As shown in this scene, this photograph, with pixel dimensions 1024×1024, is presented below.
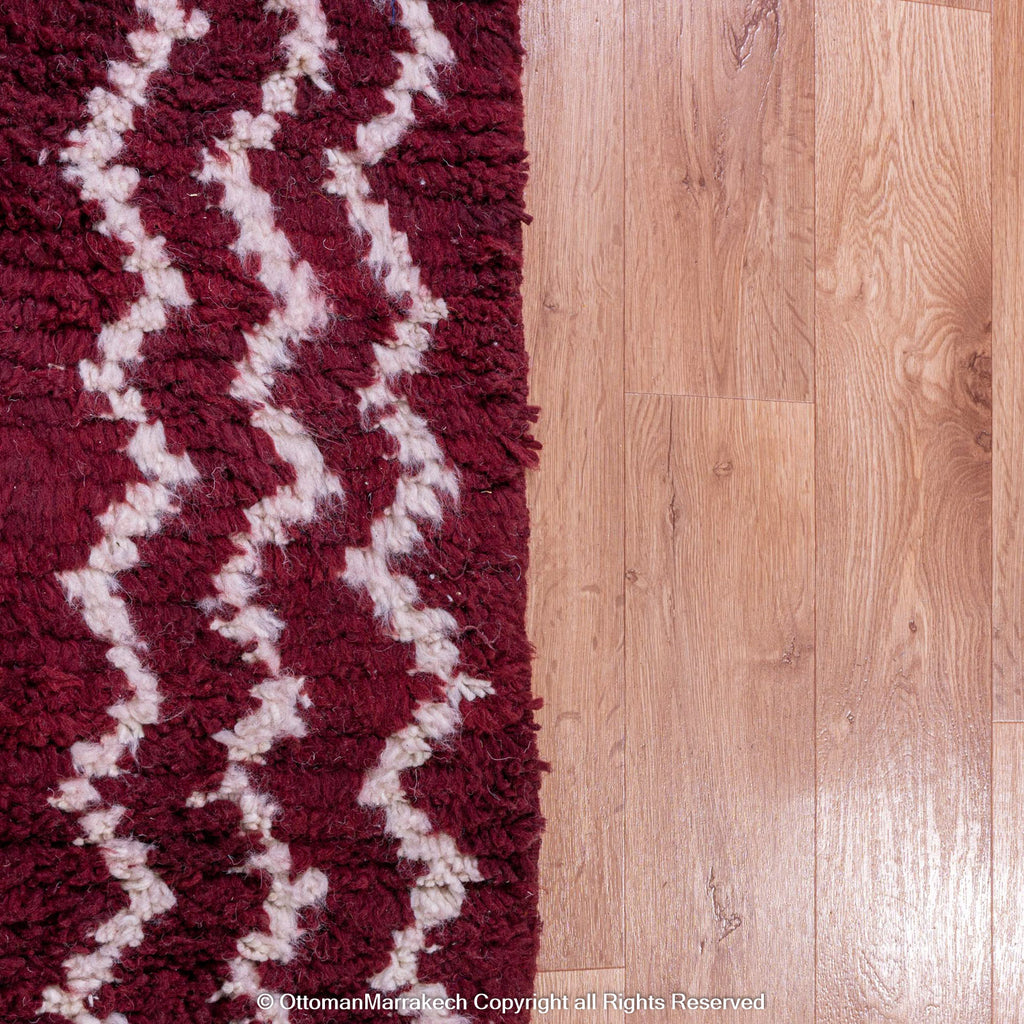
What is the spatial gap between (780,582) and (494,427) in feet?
0.85

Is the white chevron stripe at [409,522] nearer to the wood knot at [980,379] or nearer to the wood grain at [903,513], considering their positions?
the wood grain at [903,513]

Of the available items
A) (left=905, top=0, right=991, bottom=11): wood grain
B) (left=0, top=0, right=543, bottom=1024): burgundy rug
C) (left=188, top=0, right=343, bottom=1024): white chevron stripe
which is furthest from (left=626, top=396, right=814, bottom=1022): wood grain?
(left=905, top=0, right=991, bottom=11): wood grain

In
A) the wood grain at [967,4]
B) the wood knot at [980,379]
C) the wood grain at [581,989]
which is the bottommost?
the wood grain at [581,989]

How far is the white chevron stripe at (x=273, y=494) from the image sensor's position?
1.84ft

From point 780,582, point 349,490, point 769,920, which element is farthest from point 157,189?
point 769,920

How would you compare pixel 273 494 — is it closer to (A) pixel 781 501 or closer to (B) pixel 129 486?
(B) pixel 129 486

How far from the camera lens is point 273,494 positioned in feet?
1.85

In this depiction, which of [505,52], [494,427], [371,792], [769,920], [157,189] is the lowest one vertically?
[769,920]

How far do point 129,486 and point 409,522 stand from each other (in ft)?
0.60

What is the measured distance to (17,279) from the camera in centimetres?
54

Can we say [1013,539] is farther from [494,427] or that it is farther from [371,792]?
[371,792]

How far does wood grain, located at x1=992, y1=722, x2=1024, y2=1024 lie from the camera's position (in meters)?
0.68

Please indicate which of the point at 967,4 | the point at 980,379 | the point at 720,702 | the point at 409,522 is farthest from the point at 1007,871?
the point at 967,4
